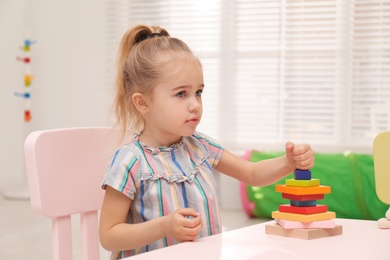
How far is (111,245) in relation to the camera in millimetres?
1028

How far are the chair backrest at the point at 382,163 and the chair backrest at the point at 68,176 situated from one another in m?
0.48

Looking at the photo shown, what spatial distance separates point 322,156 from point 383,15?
0.88 metres

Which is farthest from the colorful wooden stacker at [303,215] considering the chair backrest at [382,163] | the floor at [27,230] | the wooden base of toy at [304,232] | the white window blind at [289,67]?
the white window blind at [289,67]

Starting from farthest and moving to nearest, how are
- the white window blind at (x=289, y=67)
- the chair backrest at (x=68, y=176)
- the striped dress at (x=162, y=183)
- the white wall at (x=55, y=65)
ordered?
the white wall at (x=55, y=65)
the white window blind at (x=289, y=67)
the striped dress at (x=162, y=183)
the chair backrest at (x=68, y=176)

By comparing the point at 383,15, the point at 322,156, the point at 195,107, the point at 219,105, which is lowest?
the point at 322,156

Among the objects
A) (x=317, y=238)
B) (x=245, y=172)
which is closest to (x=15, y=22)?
(x=245, y=172)

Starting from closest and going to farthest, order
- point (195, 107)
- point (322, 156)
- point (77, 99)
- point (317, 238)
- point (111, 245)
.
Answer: point (317, 238), point (111, 245), point (195, 107), point (322, 156), point (77, 99)

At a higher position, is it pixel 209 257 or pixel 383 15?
pixel 383 15

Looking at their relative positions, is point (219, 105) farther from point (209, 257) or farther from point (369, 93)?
point (209, 257)

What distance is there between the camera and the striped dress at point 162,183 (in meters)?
1.08

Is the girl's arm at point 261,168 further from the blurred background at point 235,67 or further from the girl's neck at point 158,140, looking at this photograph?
the blurred background at point 235,67

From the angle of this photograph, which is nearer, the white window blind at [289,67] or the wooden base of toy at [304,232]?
the wooden base of toy at [304,232]

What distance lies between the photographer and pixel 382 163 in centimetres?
99

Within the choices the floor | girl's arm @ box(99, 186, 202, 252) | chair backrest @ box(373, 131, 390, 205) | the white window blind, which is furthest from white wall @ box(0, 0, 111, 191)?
chair backrest @ box(373, 131, 390, 205)
